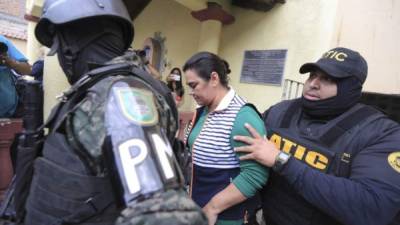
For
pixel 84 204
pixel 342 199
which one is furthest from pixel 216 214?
pixel 84 204

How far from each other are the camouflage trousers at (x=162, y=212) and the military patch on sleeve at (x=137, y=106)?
22cm

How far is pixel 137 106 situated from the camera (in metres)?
0.88

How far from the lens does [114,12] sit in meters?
1.24

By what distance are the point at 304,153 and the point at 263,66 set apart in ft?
9.69

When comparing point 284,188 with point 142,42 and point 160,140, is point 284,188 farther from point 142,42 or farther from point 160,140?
point 142,42

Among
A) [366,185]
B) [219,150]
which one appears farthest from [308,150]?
[219,150]

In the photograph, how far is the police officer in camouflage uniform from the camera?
791 mm

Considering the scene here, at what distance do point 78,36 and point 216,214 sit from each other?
1.11 metres

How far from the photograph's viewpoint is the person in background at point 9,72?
273 cm

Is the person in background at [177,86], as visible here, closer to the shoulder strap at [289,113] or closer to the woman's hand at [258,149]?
the shoulder strap at [289,113]

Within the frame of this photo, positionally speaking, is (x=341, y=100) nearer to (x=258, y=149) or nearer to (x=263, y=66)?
(x=258, y=149)

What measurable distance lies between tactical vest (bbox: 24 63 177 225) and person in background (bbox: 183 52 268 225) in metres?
0.70

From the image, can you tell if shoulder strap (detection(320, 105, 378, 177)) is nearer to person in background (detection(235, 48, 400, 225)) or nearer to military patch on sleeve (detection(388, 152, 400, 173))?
person in background (detection(235, 48, 400, 225))

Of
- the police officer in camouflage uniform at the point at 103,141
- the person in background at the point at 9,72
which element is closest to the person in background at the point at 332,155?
the police officer in camouflage uniform at the point at 103,141
